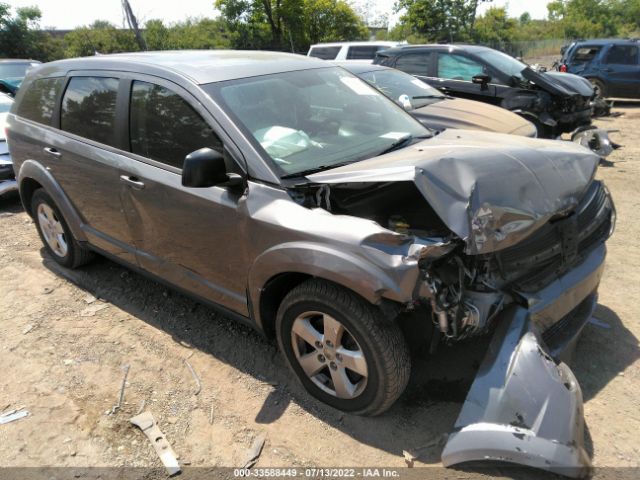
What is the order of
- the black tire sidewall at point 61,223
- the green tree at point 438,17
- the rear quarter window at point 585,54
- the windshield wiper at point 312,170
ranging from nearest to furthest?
the windshield wiper at point 312,170 → the black tire sidewall at point 61,223 → the rear quarter window at point 585,54 → the green tree at point 438,17

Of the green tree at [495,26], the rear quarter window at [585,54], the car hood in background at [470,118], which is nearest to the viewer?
the car hood in background at [470,118]

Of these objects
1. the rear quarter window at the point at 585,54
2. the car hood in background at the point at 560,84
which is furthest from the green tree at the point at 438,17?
the car hood in background at the point at 560,84

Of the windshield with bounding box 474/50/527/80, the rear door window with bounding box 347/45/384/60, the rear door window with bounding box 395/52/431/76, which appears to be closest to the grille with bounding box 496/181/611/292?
the windshield with bounding box 474/50/527/80

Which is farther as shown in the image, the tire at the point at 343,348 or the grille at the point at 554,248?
the grille at the point at 554,248

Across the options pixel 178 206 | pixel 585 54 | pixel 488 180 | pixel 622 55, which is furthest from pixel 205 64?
pixel 585 54

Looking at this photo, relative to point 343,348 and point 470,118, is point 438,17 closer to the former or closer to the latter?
point 470,118

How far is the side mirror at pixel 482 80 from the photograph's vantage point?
25.9 ft

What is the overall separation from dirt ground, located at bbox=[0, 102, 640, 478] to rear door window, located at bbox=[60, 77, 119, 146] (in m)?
1.37

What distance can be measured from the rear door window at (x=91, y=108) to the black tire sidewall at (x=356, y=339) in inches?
72.2

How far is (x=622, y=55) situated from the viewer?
13.4m

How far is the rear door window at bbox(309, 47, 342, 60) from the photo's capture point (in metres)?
14.9

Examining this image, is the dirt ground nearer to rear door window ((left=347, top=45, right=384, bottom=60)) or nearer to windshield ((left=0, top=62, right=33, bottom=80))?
windshield ((left=0, top=62, right=33, bottom=80))

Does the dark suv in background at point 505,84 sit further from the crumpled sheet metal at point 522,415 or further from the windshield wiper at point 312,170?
the crumpled sheet metal at point 522,415

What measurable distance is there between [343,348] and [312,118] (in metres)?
1.45
